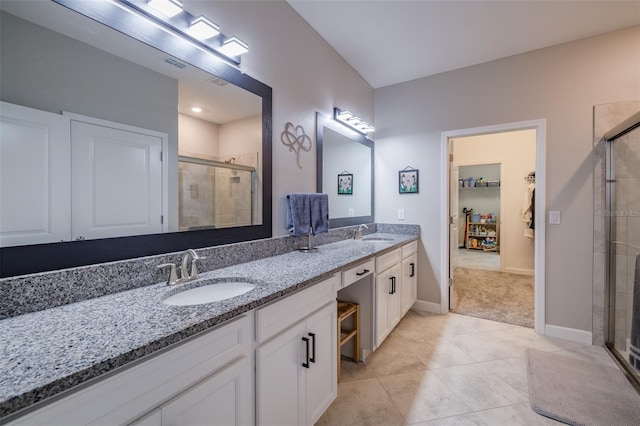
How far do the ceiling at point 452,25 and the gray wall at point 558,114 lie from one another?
155 millimetres

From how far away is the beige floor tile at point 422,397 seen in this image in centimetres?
160

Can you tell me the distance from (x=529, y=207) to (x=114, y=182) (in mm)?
5449

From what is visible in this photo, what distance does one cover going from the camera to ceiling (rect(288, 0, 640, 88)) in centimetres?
206

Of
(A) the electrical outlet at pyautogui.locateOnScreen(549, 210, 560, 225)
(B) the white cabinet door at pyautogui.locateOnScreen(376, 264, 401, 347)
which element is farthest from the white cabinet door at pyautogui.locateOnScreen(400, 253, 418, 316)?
(A) the electrical outlet at pyautogui.locateOnScreen(549, 210, 560, 225)

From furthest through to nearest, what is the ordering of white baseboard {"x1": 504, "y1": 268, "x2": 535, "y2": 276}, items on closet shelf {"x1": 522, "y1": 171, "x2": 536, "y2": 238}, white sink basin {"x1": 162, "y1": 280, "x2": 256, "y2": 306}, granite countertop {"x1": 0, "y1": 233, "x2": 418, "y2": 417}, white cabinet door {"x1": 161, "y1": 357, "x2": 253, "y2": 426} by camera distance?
white baseboard {"x1": 504, "y1": 268, "x2": 535, "y2": 276}
items on closet shelf {"x1": 522, "y1": 171, "x2": 536, "y2": 238}
white sink basin {"x1": 162, "y1": 280, "x2": 256, "y2": 306}
white cabinet door {"x1": 161, "y1": 357, "x2": 253, "y2": 426}
granite countertop {"x1": 0, "y1": 233, "x2": 418, "y2": 417}

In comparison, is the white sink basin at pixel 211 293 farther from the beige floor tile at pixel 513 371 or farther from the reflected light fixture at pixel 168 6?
the beige floor tile at pixel 513 371

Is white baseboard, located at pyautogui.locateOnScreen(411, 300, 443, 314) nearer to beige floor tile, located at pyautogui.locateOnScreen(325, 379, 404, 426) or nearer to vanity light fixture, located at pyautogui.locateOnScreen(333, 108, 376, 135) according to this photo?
beige floor tile, located at pyautogui.locateOnScreen(325, 379, 404, 426)

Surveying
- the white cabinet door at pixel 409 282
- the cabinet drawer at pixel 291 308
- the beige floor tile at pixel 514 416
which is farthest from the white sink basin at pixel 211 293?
the white cabinet door at pixel 409 282

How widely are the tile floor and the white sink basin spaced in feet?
3.00

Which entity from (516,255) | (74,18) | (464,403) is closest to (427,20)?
(74,18)

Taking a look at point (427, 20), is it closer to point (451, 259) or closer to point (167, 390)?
point (451, 259)

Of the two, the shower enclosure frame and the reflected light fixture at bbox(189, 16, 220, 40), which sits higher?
the reflected light fixture at bbox(189, 16, 220, 40)

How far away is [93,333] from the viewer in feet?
2.44

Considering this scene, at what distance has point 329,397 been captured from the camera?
4.95 feet
